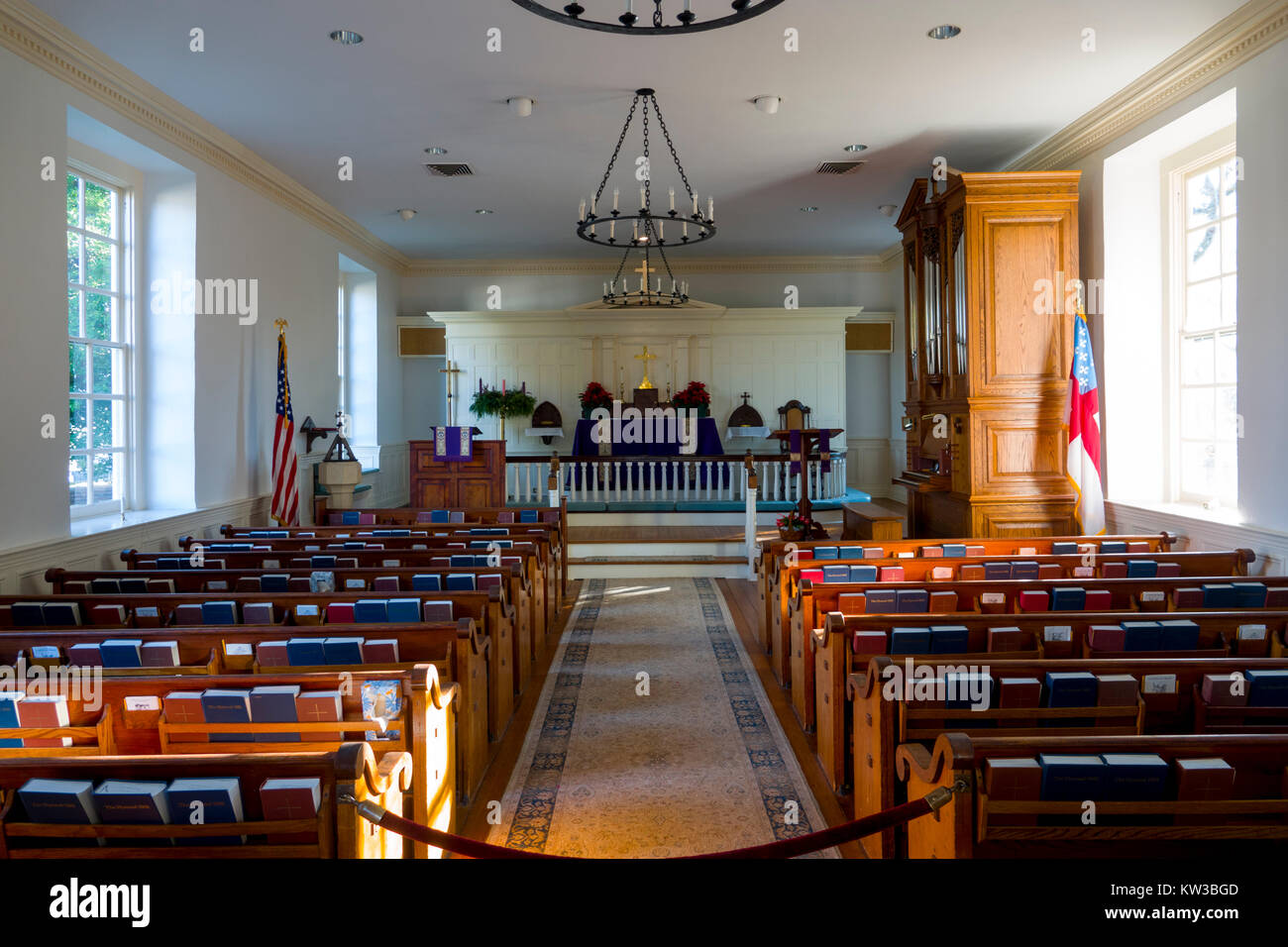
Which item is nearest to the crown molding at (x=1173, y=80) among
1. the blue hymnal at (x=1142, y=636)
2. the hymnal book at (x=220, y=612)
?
the blue hymnal at (x=1142, y=636)

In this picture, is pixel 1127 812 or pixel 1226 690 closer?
pixel 1127 812

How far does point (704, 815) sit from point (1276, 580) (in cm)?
276

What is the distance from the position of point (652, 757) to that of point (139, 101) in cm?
542

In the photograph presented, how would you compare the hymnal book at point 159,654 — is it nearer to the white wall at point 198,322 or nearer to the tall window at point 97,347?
the white wall at point 198,322

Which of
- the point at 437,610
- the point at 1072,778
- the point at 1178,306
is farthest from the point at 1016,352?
the point at 1072,778

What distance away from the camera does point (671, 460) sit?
9727mm

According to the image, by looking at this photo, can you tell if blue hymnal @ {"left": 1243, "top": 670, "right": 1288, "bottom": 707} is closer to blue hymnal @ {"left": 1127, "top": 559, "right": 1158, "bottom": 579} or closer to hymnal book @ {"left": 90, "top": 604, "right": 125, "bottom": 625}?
blue hymnal @ {"left": 1127, "top": 559, "right": 1158, "bottom": 579}

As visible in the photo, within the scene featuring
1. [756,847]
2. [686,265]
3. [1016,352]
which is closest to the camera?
[756,847]

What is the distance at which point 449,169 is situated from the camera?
8008 millimetres

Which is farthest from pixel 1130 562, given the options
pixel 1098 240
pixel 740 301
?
pixel 740 301

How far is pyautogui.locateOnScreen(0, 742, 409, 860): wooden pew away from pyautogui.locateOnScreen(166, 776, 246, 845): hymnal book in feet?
0.06

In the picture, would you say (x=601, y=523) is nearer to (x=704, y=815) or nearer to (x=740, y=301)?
(x=740, y=301)

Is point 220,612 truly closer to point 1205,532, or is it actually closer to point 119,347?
point 119,347

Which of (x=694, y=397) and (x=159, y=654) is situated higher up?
(x=694, y=397)
